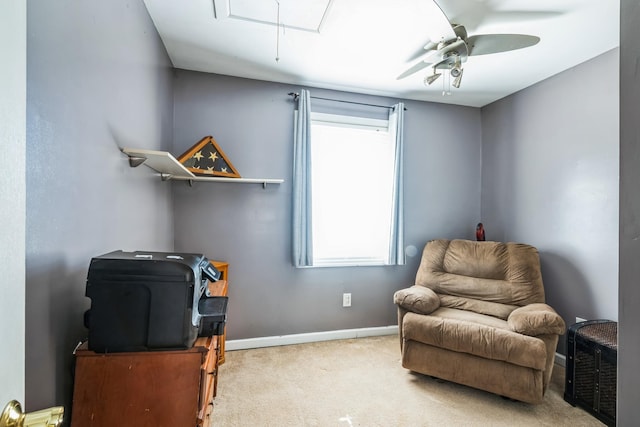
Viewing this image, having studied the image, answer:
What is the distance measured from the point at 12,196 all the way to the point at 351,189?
2.68 m

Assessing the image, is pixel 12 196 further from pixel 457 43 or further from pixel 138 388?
pixel 457 43

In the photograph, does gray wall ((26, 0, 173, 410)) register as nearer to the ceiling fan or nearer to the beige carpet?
the beige carpet

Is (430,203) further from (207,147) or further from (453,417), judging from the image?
(207,147)

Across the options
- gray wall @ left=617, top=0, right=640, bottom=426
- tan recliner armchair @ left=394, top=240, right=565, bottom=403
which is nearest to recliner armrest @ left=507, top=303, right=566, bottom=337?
tan recliner armchair @ left=394, top=240, right=565, bottom=403

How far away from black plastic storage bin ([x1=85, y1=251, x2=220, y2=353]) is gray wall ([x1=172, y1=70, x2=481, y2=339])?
1.63 metres

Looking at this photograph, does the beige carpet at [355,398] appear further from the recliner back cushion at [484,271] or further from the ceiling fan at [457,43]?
the ceiling fan at [457,43]

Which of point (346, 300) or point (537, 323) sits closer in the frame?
point (537, 323)

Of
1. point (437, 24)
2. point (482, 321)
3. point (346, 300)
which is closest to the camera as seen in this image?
point (437, 24)

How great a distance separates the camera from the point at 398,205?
300cm

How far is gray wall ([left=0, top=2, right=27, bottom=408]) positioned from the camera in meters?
0.45

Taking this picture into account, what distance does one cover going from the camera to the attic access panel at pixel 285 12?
5.78 feet

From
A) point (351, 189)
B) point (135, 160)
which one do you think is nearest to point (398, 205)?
point (351, 189)

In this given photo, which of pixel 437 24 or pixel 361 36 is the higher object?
pixel 361 36

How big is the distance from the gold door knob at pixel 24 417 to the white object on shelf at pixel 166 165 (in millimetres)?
1143
